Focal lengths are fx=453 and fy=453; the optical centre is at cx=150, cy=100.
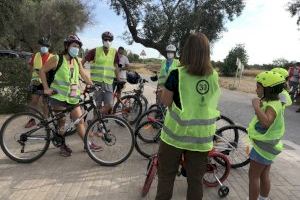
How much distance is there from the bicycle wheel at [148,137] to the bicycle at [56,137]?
0.33 m

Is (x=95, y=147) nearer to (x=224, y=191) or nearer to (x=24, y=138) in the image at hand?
(x=24, y=138)

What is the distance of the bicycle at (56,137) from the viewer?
6.54 meters

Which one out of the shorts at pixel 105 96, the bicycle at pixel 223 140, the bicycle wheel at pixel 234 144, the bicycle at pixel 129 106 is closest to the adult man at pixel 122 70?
the bicycle at pixel 129 106

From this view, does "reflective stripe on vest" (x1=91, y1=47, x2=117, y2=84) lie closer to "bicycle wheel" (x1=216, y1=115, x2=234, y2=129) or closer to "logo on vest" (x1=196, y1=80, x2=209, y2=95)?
"bicycle wheel" (x1=216, y1=115, x2=234, y2=129)

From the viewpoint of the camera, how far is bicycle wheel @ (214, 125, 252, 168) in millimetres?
6315

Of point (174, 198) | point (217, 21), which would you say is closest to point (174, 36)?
point (217, 21)

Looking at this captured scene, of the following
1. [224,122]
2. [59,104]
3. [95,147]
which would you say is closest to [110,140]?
[95,147]

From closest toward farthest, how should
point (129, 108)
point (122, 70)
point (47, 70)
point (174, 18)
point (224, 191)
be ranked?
point (224, 191) < point (47, 70) < point (129, 108) < point (122, 70) < point (174, 18)

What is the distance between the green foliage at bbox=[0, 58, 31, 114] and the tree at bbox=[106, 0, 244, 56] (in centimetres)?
882

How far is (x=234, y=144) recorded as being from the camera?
21.3ft

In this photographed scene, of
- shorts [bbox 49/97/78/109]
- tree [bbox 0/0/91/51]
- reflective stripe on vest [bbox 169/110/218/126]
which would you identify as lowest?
shorts [bbox 49/97/78/109]

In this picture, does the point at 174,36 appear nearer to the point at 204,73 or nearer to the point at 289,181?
the point at 289,181

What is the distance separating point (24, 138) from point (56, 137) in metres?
0.46

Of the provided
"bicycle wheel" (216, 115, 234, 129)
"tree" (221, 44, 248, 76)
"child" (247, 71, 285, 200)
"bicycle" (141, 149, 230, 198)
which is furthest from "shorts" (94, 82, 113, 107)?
"tree" (221, 44, 248, 76)
